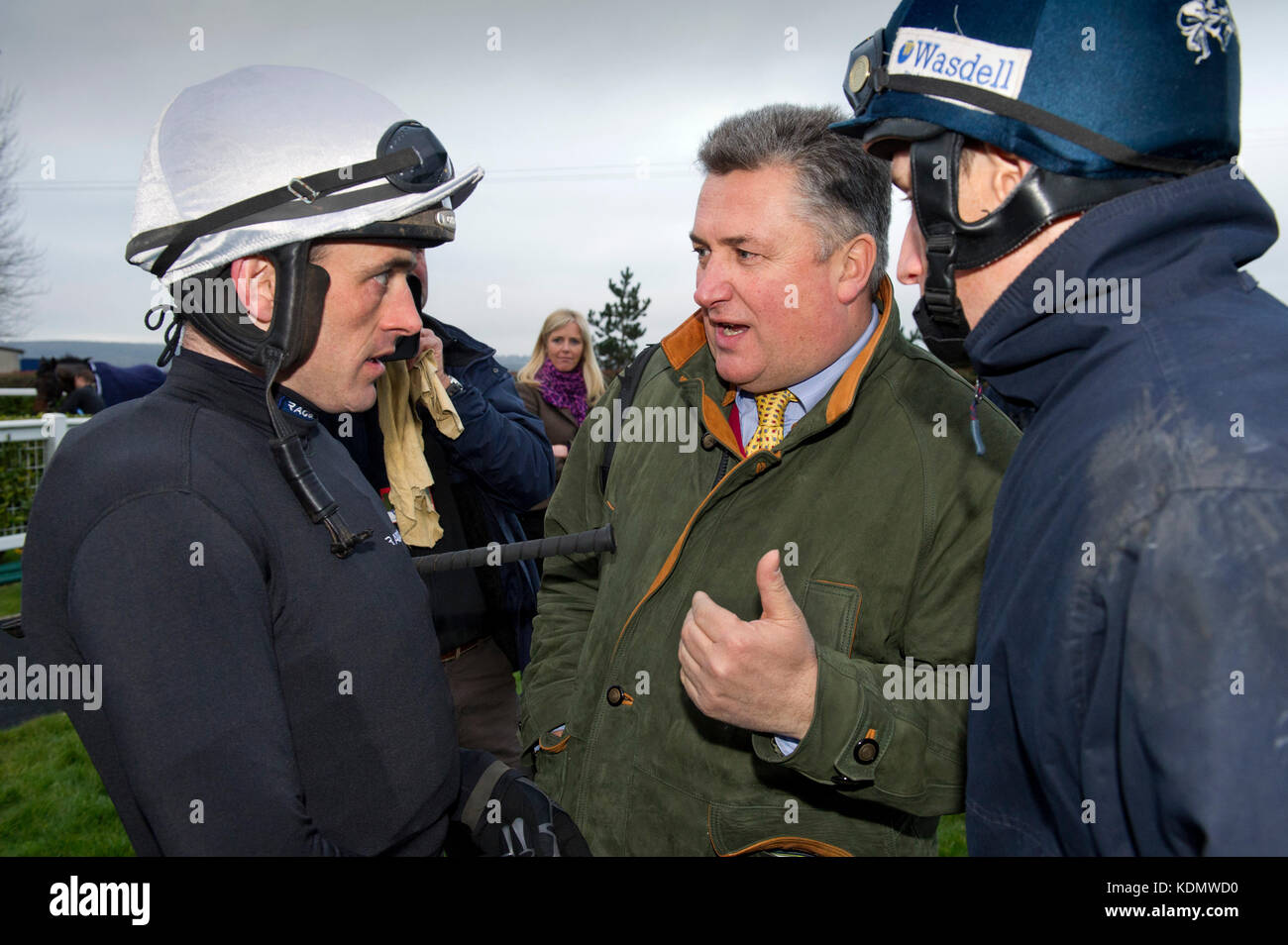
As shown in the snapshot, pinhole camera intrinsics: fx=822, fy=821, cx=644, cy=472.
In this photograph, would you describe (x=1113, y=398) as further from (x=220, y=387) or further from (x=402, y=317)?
(x=220, y=387)

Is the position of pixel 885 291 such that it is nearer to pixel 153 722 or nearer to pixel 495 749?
pixel 153 722

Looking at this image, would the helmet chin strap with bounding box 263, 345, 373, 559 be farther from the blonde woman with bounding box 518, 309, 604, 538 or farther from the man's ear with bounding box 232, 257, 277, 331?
the blonde woman with bounding box 518, 309, 604, 538

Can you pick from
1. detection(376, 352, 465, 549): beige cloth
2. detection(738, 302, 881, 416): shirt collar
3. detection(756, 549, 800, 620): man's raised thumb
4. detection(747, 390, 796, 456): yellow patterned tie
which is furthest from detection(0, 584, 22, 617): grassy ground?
detection(756, 549, 800, 620): man's raised thumb

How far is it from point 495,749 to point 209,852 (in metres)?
2.46

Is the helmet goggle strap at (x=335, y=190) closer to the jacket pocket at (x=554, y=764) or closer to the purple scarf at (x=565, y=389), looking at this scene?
the jacket pocket at (x=554, y=764)

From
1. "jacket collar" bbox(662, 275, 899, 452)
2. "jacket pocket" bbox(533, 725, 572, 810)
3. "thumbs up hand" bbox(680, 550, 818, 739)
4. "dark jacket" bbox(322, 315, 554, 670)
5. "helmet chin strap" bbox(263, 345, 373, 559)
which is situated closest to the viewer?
"helmet chin strap" bbox(263, 345, 373, 559)

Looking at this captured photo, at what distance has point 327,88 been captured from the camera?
1782 millimetres

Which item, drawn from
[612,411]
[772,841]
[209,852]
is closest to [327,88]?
[612,411]

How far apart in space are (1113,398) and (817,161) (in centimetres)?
158

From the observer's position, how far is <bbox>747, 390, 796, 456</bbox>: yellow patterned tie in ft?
8.14

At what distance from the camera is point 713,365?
8.49 feet

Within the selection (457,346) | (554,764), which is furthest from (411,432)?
(554,764)

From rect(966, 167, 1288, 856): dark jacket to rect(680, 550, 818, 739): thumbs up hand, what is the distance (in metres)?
0.45
